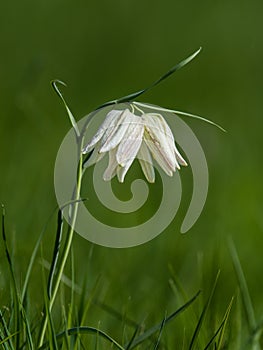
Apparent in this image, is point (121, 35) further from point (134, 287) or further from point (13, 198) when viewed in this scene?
point (134, 287)

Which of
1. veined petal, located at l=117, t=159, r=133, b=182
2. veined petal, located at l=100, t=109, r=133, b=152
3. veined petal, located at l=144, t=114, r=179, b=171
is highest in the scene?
veined petal, located at l=100, t=109, r=133, b=152

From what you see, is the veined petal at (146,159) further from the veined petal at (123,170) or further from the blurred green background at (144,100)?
the blurred green background at (144,100)

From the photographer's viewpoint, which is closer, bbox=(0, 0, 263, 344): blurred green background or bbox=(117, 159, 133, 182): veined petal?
bbox=(117, 159, 133, 182): veined petal

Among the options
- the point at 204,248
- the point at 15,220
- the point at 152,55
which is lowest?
the point at 204,248

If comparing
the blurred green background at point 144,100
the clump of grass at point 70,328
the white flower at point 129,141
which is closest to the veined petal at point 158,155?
the white flower at point 129,141

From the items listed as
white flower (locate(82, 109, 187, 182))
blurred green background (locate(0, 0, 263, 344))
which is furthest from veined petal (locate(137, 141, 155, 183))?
blurred green background (locate(0, 0, 263, 344))

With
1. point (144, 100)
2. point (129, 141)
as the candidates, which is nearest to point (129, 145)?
point (129, 141)

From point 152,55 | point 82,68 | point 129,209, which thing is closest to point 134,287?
point 129,209

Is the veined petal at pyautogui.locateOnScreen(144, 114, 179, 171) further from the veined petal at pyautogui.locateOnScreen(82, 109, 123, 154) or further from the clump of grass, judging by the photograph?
the clump of grass
